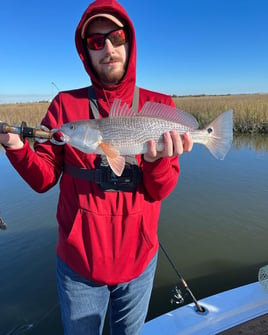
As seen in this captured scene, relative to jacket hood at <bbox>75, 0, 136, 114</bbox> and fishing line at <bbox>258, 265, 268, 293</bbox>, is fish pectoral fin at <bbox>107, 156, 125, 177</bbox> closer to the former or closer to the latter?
jacket hood at <bbox>75, 0, 136, 114</bbox>

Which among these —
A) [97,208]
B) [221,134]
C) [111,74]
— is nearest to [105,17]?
[111,74]

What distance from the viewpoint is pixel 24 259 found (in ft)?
18.7

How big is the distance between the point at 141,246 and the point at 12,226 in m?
5.99

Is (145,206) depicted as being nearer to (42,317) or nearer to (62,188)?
(62,188)

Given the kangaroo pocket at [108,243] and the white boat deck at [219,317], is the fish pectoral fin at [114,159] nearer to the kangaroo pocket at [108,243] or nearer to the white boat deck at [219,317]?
the kangaroo pocket at [108,243]

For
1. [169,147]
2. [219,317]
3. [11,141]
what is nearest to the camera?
[11,141]

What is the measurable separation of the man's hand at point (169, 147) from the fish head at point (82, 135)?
41cm

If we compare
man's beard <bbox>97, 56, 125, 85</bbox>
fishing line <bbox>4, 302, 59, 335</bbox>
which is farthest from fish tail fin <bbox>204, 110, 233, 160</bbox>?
fishing line <bbox>4, 302, 59, 335</bbox>

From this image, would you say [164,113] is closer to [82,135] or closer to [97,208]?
[82,135]

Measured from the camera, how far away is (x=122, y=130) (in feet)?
6.80

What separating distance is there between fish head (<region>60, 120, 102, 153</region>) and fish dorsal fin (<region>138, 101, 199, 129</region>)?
1.27 ft

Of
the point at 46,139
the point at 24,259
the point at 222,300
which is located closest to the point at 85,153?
the point at 46,139

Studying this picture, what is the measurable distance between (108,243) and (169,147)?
0.84m

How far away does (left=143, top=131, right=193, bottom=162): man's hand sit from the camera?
1.91 m
